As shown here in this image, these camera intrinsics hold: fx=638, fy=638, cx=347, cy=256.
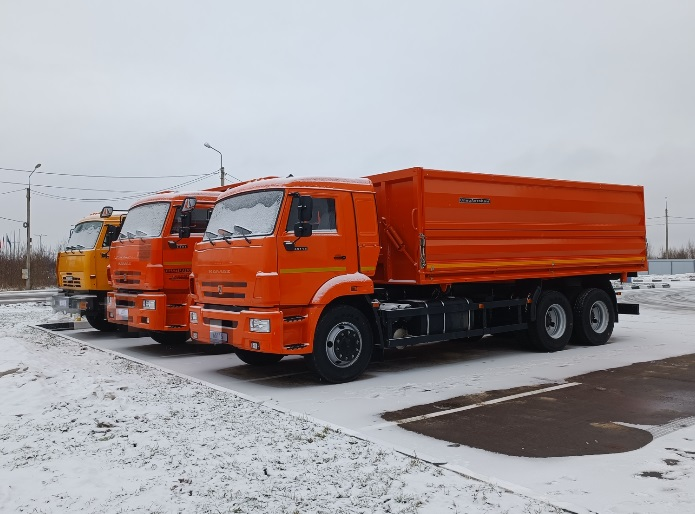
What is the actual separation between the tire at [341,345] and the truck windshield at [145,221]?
14.6 feet

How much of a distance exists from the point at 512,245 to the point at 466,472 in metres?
6.27

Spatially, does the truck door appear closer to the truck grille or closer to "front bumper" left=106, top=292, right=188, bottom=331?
the truck grille

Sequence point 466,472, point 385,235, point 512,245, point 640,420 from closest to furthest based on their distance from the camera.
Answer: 1. point 466,472
2. point 640,420
3. point 385,235
4. point 512,245

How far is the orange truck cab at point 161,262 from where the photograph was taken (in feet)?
36.2

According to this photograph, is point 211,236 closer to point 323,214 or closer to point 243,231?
point 243,231

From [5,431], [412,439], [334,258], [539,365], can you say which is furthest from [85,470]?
[539,365]

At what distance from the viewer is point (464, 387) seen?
826cm

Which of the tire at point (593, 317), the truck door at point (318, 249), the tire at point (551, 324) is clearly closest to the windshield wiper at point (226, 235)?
the truck door at point (318, 249)

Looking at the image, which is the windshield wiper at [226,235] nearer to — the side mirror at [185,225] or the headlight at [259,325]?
the headlight at [259,325]

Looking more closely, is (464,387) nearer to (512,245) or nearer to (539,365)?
(539,365)

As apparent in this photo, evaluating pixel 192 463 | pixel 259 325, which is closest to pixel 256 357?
pixel 259 325

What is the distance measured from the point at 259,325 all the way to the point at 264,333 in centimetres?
12

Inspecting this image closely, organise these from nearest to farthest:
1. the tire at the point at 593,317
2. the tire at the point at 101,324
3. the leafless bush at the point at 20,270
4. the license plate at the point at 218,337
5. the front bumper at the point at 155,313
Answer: the license plate at the point at 218,337, the front bumper at the point at 155,313, the tire at the point at 593,317, the tire at the point at 101,324, the leafless bush at the point at 20,270

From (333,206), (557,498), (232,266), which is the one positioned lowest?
(557,498)
